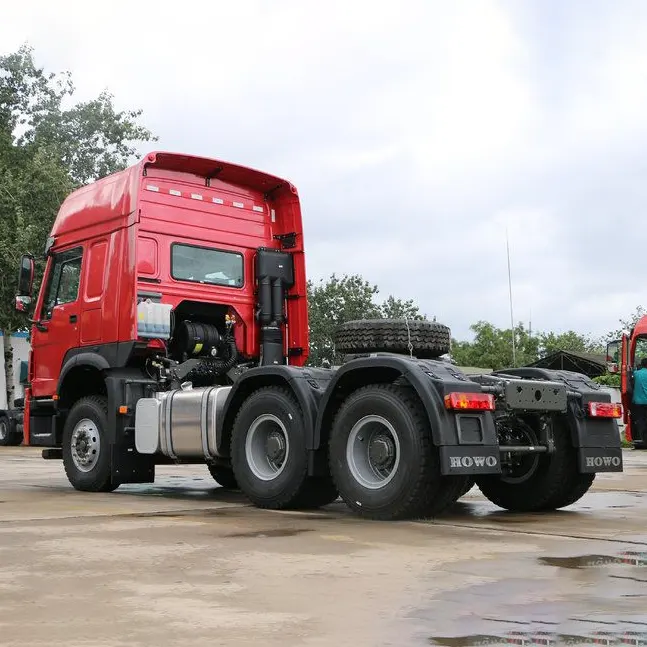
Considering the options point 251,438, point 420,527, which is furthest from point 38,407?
point 420,527

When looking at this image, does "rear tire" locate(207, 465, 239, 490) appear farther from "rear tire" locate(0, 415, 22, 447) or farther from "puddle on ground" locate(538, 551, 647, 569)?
"rear tire" locate(0, 415, 22, 447)

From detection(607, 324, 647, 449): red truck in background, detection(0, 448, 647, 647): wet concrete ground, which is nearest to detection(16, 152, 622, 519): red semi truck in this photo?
detection(0, 448, 647, 647): wet concrete ground

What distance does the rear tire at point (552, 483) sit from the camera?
8.30 m

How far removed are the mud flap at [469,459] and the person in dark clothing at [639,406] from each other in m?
12.9

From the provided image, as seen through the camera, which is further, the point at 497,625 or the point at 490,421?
the point at 490,421

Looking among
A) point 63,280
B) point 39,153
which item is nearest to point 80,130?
point 39,153

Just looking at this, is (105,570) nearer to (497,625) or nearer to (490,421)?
(497,625)

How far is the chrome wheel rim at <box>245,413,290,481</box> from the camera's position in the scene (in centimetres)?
841

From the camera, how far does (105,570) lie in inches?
198

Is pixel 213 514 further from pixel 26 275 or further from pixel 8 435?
pixel 8 435

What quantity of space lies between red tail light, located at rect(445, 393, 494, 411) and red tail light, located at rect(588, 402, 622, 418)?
4.20ft

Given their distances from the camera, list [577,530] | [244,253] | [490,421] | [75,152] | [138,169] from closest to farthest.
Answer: [577,530] < [490,421] < [138,169] < [244,253] < [75,152]

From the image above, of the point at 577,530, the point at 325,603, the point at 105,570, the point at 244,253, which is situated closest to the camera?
the point at 325,603

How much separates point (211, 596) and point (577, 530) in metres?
3.39
